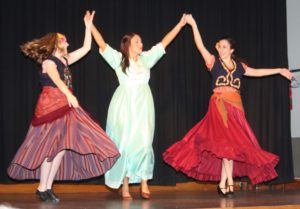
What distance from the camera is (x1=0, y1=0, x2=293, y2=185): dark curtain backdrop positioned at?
493cm

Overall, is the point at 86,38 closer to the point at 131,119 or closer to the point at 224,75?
the point at 131,119

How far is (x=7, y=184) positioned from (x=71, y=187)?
0.63 metres

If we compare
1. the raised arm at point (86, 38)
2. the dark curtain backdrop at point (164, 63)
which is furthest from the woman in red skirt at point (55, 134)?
the dark curtain backdrop at point (164, 63)

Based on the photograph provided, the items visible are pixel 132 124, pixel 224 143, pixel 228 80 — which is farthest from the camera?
pixel 228 80

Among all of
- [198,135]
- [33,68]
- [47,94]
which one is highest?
[33,68]

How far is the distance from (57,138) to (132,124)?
2.37 feet

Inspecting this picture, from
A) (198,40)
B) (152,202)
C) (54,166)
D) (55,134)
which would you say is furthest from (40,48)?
(152,202)

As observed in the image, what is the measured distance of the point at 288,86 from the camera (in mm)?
5664

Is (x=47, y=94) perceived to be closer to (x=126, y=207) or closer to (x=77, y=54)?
(x=77, y=54)

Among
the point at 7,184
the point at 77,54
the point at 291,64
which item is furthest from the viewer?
the point at 291,64

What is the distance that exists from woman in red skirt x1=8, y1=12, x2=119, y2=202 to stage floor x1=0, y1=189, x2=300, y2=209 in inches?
8.9

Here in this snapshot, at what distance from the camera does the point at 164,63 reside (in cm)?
525

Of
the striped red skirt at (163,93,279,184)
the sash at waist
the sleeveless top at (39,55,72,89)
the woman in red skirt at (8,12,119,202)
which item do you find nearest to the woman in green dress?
the woman in red skirt at (8,12,119,202)

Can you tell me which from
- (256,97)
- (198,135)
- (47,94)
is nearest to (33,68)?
(47,94)
